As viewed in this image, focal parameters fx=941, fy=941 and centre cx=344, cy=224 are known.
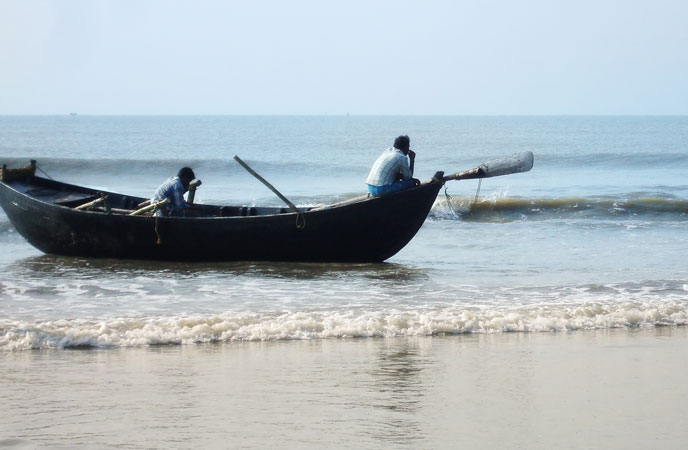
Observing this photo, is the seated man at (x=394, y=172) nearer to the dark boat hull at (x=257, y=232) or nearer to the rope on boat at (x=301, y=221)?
the dark boat hull at (x=257, y=232)

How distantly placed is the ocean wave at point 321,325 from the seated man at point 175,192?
3657 mm

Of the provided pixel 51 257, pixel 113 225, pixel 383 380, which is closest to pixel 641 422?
pixel 383 380

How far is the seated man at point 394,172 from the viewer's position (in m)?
11.8

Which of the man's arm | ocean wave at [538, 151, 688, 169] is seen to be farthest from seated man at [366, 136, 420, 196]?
ocean wave at [538, 151, 688, 169]

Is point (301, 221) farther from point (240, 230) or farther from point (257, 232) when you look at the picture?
point (240, 230)

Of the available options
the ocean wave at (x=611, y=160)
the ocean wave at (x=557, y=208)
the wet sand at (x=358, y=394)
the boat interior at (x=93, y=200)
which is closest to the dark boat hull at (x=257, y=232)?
the boat interior at (x=93, y=200)

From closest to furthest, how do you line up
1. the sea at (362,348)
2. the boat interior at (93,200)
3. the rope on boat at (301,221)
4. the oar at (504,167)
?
1. the sea at (362,348)
2. the oar at (504,167)
3. the rope on boat at (301,221)
4. the boat interior at (93,200)

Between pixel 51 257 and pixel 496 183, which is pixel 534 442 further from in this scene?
pixel 496 183

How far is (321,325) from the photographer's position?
863 cm

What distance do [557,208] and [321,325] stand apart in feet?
47.0

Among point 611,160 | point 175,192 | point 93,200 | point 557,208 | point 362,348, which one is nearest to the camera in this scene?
point 362,348

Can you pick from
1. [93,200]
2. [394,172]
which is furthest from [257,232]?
[93,200]

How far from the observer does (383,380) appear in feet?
22.1

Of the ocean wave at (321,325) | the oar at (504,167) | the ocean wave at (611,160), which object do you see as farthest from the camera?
the ocean wave at (611,160)
